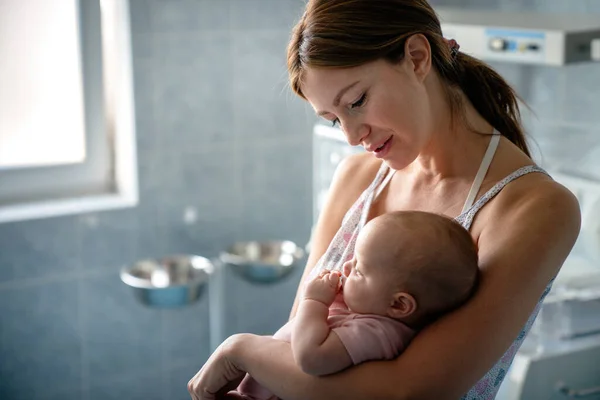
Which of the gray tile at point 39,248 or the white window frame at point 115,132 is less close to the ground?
the white window frame at point 115,132

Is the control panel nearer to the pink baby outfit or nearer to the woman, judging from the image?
the woman

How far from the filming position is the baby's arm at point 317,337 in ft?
4.34

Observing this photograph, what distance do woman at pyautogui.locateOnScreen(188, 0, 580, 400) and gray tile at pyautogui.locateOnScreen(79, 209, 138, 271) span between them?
1.90 metres

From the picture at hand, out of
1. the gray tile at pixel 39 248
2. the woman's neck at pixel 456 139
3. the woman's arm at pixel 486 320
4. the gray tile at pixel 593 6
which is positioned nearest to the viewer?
the woman's arm at pixel 486 320

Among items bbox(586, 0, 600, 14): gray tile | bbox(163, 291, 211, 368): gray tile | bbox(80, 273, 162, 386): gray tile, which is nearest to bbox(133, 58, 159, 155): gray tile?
bbox(80, 273, 162, 386): gray tile

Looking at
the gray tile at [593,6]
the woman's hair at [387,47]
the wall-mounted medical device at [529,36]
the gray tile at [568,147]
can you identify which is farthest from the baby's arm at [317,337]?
the gray tile at [593,6]

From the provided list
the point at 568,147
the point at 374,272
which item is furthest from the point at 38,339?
the point at 374,272

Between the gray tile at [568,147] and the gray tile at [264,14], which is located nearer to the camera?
the gray tile at [568,147]

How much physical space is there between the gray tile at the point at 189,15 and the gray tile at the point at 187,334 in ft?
3.39

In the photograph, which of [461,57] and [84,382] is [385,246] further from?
[84,382]

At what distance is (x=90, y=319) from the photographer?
11.2 ft

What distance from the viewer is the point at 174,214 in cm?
351

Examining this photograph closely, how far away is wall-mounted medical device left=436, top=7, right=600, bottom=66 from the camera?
2354mm

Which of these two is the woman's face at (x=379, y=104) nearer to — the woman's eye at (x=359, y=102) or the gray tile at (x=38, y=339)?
the woman's eye at (x=359, y=102)
